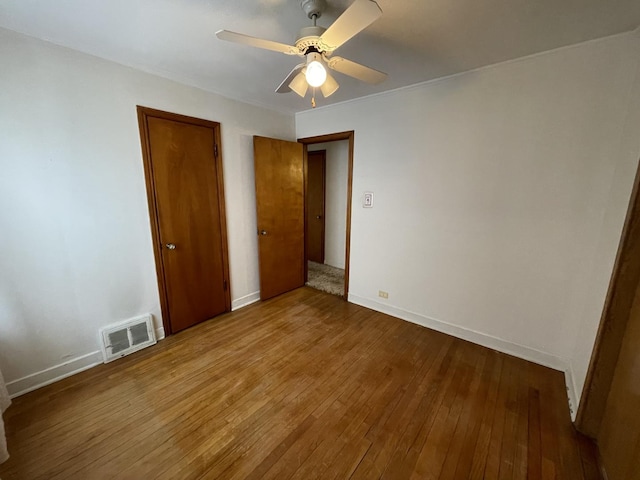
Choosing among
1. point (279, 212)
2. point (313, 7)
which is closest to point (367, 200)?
point (279, 212)

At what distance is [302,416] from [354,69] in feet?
7.13

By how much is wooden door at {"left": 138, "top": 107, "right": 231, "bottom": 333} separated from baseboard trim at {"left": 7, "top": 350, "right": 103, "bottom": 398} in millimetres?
559

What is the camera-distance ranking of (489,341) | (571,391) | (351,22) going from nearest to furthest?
(351,22)
(571,391)
(489,341)

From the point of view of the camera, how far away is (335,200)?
4457 millimetres

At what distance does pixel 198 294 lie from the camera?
2639 mm

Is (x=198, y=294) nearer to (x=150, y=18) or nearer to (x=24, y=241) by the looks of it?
(x=24, y=241)

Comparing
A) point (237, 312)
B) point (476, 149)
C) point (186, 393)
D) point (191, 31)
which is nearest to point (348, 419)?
point (186, 393)

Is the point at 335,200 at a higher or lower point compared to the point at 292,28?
lower

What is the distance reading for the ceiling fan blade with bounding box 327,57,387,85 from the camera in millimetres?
1391

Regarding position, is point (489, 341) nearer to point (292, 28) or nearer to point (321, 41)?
point (321, 41)

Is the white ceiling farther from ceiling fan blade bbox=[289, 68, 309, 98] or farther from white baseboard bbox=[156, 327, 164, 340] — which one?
white baseboard bbox=[156, 327, 164, 340]

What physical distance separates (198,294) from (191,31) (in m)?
2.25

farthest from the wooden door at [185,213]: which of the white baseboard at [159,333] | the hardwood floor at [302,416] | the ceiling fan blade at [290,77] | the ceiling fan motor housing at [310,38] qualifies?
the ceiling fan motor housing at [310,38]

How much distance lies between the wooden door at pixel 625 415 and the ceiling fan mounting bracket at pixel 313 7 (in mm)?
2221
